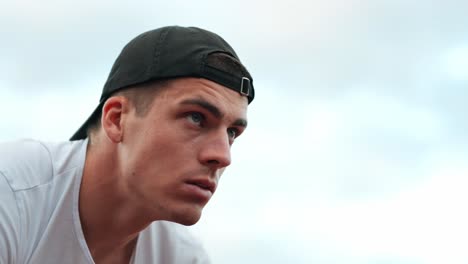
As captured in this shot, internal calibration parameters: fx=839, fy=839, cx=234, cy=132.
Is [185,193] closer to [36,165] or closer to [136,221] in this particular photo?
[136,221]

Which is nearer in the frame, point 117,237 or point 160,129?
point 160,129

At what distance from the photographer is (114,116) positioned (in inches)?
251

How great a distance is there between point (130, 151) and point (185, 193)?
1.85ft

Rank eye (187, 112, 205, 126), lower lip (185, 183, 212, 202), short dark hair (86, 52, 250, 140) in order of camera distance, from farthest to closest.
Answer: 1. short dark hair (86, 52, 250, 140)
2. eye (187, 112, 205, 126)
3. lower lip (185, 183, 212, 202)

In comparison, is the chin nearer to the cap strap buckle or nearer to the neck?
the neck

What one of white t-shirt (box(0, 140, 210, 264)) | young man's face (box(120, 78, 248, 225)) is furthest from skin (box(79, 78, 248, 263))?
white t-shirt (box(0, 140, 210, 264))

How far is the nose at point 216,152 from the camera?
19.6 feet

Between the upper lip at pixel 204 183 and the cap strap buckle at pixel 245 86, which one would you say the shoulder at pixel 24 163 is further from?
the cap strap buckle at pixel 245 86

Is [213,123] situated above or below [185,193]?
above

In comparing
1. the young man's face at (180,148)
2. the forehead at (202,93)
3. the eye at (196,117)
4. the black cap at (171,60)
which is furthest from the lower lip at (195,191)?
the black cap at (171,60)

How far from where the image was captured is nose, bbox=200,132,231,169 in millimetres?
5988

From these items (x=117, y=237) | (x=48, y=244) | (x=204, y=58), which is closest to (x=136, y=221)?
(x=117, y=237)

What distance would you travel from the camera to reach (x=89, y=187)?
249 inches

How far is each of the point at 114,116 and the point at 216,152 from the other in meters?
0.91
